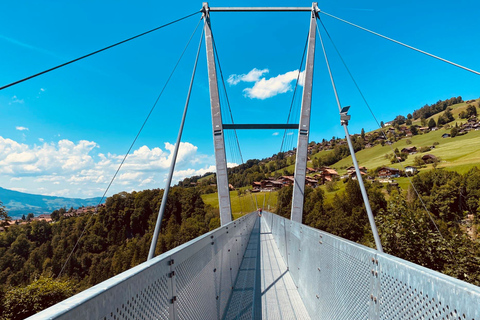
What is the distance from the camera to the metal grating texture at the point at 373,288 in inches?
51.7

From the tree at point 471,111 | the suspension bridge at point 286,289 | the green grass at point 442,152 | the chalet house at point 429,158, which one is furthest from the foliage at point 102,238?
the tree at point 471,111

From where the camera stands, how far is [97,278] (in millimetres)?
59062

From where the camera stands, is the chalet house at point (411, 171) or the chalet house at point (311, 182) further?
the chalet house at point (311, 182)

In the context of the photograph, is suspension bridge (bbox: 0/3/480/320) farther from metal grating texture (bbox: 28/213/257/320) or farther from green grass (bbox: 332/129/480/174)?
green grass (bbox: 332/129/480/174)

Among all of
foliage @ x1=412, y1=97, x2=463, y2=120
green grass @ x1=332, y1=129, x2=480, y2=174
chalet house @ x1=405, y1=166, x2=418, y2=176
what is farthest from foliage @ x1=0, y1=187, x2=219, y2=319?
foliage @ x1=412, y1=97, x2=463, y2=120

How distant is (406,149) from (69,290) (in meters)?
110

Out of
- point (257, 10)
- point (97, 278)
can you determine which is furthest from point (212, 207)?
point (257, 10)

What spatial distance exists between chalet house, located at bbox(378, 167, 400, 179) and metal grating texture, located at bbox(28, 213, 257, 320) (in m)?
95.2

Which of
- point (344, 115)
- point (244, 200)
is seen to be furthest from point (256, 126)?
point (244, 200)

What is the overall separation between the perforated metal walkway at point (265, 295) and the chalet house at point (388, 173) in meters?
91.9

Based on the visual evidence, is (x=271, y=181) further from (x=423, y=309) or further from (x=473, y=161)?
(x=423, y=309)

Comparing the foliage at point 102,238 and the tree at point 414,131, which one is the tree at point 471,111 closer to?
the tree at point 414,131

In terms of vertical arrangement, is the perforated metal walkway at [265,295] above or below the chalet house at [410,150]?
below

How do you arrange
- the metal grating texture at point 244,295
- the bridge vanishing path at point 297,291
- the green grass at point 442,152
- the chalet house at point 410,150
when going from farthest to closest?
the chalet house at point 410,150 → the green grass at point 442,152 → the metal grating texture at point 244,295 → the bridge vanishing path at point 297,291
